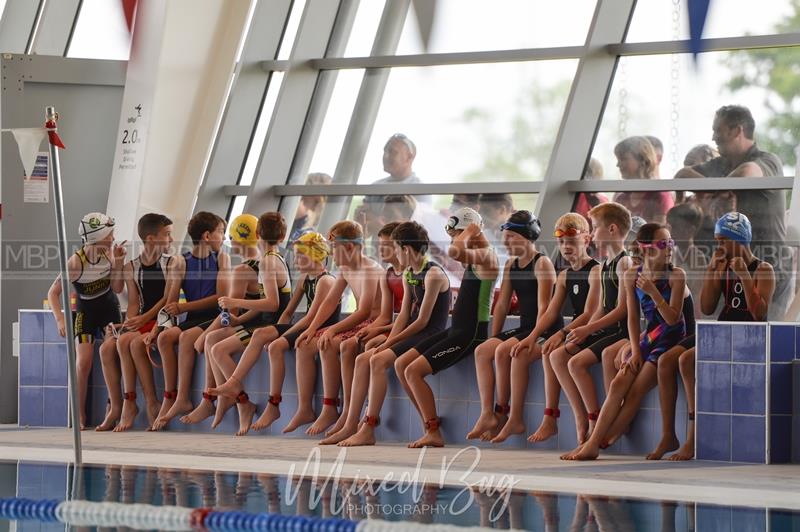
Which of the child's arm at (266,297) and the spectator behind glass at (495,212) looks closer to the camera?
the child's arm at (266,297)

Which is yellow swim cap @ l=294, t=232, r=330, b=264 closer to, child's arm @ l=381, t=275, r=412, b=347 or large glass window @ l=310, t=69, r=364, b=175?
child's arm @ l=381, t=275, r=412, b=347

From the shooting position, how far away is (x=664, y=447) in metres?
7.47

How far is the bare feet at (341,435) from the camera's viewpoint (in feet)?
26.9

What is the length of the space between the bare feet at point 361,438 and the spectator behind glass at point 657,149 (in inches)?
121

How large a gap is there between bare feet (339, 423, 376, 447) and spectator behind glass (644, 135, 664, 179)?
3.06 meters

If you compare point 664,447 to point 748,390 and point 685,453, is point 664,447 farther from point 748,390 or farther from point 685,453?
point 748,390

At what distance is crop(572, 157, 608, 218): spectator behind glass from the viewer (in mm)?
9836

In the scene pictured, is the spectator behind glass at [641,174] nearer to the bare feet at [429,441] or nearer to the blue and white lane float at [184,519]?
the bare feet at [429,441]

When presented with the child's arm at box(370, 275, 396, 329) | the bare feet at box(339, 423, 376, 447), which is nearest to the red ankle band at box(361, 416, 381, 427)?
the bare feet at box(339, 423, 376, 447)

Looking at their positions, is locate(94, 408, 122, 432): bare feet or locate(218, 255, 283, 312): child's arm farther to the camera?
locate(94, 408, 122, 432): bare feet

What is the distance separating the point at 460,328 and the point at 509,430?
71 centimetres

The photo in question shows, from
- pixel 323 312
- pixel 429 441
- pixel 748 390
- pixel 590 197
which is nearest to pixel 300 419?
pixel 323 312

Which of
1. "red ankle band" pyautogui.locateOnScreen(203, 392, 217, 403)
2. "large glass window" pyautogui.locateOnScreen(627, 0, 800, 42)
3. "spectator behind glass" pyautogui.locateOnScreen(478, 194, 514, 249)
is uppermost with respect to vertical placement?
"large glass window" pyautogui.locateOnScreen(627, 0, 800, 42)

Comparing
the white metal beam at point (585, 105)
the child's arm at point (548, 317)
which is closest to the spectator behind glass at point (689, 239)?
the white metal beam at point (585, 105)
